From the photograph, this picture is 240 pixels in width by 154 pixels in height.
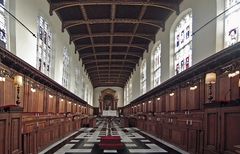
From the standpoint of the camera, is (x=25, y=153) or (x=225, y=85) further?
(x=25, y=153)

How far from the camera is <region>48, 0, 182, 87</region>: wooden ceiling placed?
15.9 meters

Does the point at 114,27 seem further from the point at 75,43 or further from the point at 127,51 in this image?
the point at 127,51

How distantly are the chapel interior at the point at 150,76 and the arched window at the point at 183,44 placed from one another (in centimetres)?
5

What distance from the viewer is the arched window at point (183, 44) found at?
14159 millimetres

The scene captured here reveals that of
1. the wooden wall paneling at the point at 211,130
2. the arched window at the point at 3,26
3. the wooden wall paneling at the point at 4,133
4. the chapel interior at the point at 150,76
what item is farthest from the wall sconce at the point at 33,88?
the wooden wall paneling at the point at 211,130

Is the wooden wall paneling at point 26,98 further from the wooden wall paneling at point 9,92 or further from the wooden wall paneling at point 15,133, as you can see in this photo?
the wooden wall paneling at point 15,133

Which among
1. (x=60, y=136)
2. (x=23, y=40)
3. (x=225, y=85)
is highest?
(x=23, y=40)

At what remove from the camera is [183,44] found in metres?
15.1

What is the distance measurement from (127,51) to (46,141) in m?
16.7

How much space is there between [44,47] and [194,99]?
779 cm

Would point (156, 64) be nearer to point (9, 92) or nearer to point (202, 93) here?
point (202, 93)

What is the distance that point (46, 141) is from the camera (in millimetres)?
12852

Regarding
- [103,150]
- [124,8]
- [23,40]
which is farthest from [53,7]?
[103,150]

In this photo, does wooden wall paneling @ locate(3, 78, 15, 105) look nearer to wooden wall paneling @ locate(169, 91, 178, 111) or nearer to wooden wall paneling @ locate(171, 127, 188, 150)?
wooden wall paneling @ locate(171, 127, 188, 150)
